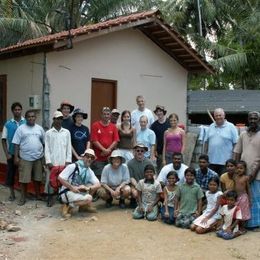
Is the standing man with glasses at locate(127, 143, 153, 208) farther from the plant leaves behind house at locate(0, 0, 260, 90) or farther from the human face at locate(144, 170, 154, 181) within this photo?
the plant leaves behind house at locate(0, 0, 260, 90)

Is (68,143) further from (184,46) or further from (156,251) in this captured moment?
(184,46)

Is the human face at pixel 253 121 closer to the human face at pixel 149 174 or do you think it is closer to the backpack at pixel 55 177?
the human face at pixel 149 174

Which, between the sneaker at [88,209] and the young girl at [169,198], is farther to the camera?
the sneaker at [88,209]

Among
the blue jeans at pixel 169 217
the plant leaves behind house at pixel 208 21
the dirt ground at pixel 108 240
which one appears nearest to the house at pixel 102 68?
the dirt ground at pixel 108 240

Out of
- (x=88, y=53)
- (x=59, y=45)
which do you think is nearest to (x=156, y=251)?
(x=59, y=45)

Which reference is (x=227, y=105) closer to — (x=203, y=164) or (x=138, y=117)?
(x=138, y=117)

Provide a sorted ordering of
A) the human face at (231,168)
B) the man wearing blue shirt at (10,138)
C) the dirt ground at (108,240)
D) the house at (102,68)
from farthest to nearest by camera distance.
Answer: the house at (102,68) < the man wearing blue shirt at (10,138) < the human face at (231,168) < the dirt ground at (108,240)

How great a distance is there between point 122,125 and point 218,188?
2.23 metres

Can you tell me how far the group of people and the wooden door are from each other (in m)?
1.30

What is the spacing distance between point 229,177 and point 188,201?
735 millimetres

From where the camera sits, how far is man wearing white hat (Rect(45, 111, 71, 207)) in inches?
314

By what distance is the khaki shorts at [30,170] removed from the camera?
8320mm

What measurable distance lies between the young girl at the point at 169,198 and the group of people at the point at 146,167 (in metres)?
0.02

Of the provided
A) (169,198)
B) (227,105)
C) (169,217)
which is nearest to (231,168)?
(169,198)
